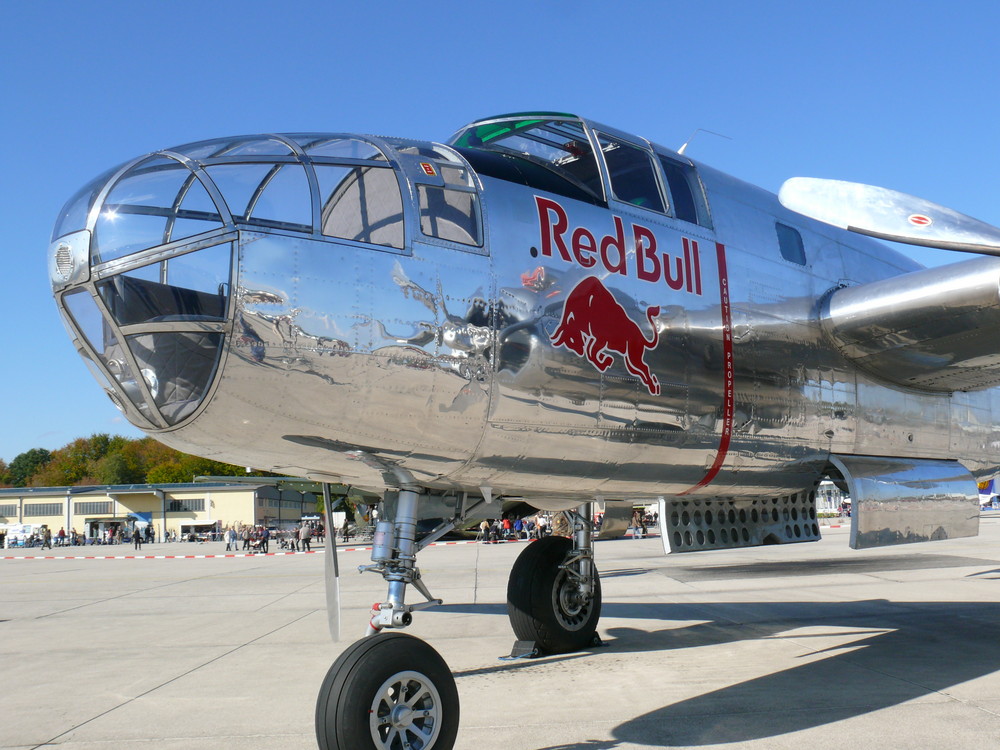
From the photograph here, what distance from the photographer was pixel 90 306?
4.19 metres

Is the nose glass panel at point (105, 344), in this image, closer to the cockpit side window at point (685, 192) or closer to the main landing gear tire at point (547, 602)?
the cockpit side window at point (685, 192)

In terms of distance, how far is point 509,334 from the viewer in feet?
16.5

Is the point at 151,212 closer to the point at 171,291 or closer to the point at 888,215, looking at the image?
the point at 171,291

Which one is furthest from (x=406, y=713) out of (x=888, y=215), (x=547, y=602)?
(x=888, y=215)

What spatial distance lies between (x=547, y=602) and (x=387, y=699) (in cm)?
398

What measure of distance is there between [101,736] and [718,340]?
5392 mm

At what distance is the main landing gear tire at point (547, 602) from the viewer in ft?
27.1

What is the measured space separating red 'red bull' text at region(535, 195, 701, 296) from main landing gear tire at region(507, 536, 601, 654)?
350 cm

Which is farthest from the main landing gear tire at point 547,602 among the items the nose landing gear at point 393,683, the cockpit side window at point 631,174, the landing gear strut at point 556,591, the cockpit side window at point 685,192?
the cockpit side window at point 631,174

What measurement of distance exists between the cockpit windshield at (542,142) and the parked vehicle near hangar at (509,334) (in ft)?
0.07

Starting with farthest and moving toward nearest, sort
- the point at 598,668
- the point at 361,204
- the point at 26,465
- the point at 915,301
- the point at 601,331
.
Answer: the point at 26,465
the point at 598,668
the point at 915,301
the point at 601,331
the point at 361,204

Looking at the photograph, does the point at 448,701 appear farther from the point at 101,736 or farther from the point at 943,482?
the point at 943,482

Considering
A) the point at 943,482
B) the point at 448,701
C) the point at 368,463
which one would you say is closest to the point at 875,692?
the point at 943,482

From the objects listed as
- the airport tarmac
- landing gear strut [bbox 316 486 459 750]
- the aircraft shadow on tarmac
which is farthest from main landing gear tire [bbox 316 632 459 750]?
the aircraft shadow on tarmac
